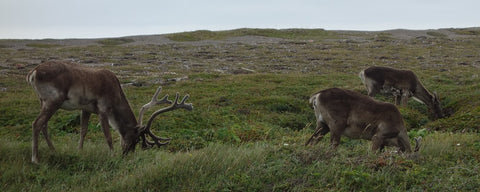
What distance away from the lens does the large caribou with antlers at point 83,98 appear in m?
8.09

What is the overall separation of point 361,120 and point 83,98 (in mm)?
5754

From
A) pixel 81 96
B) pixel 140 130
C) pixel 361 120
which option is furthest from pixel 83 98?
pixel 361 120

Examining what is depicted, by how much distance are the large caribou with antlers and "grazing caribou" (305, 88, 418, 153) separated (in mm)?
3121

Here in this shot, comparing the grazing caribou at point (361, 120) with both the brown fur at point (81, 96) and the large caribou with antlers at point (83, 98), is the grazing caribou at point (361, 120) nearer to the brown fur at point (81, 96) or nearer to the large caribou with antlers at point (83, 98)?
the large caribou with antlers at point (83, 98)

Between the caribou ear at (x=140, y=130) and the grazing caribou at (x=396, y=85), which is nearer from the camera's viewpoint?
the caribou ear at (x=140, y=130)

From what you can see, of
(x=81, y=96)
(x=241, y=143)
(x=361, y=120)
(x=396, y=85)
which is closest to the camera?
(x=81, y=96)

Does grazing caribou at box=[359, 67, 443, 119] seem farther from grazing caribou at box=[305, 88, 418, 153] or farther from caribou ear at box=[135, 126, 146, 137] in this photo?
caribou ear at box=[135, 126, 146, 137]

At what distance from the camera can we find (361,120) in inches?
362

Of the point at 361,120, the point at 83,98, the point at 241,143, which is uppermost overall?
the point at 83,98

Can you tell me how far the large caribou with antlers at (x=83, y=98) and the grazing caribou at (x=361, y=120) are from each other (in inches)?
123

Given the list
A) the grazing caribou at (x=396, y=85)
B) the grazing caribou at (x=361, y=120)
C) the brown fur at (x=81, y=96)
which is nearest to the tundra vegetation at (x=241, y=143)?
the grazing caribou at (x=361, y=120)

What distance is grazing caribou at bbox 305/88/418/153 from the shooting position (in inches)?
359

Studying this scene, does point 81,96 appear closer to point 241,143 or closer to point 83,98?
point 83,98

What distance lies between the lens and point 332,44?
49.3 m
